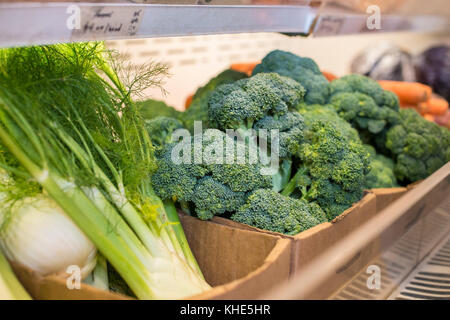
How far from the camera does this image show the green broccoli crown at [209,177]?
42.3 inches

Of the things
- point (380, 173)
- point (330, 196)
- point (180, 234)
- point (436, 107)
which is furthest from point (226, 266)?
point (436, 107)

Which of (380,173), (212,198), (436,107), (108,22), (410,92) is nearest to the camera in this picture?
(108,22)

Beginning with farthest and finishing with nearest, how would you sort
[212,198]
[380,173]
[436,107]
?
1. [436,107]
2. [380,173]
3. [212,198]

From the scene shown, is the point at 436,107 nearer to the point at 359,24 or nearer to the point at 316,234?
the point at 359,24

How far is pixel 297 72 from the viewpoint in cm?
149

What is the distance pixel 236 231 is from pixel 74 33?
56 cm

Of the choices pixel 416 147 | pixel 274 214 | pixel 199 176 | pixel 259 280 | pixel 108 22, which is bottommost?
pixel 259 280

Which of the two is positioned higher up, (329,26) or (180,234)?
(329,26)

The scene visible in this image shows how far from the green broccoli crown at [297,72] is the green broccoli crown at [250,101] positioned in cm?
20

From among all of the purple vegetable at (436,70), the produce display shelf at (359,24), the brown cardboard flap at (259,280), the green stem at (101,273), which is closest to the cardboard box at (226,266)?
the brown cardboard flap at (259,280)

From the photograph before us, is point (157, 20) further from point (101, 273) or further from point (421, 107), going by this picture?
point (421, 107)

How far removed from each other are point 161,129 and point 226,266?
0.51m

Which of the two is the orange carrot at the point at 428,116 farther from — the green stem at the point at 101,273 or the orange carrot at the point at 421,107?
the green stem at the point at 101,273

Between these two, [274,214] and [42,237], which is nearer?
[42,237]
